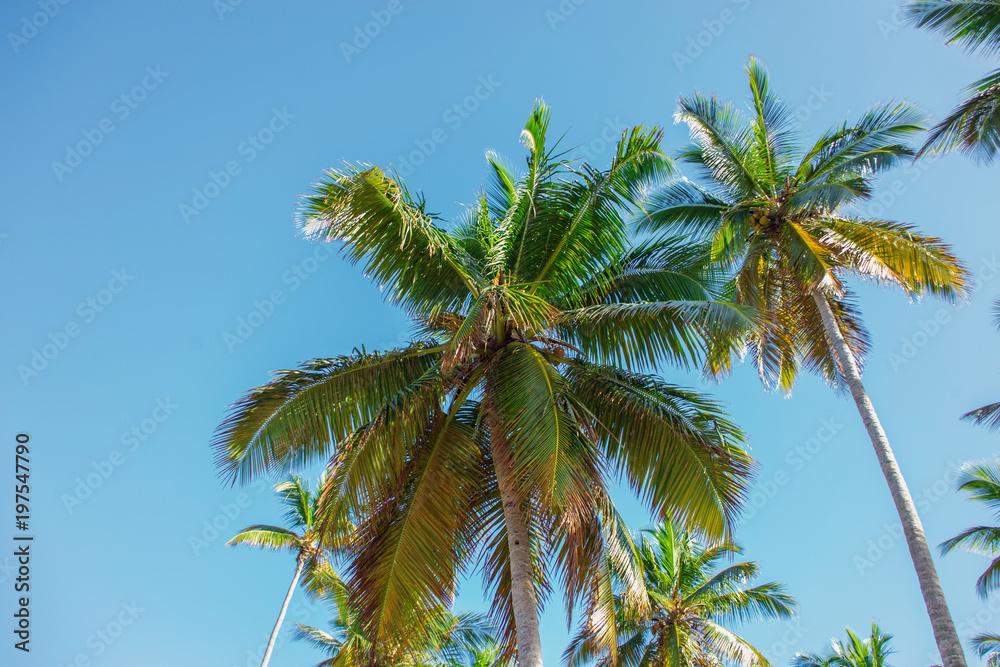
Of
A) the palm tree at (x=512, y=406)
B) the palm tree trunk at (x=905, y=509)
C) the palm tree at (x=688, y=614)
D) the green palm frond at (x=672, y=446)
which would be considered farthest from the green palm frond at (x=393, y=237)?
the palm tree at (x=688, y=614)

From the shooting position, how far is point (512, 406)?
8.71 metres

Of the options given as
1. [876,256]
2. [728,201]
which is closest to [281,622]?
[728,201]

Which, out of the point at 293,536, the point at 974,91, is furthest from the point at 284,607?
the point at 974,91

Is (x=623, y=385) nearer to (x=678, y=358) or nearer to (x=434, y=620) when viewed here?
(x=678, y=358)

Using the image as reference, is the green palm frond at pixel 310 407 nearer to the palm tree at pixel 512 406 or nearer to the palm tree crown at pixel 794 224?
the palm tree at pixel 512 406

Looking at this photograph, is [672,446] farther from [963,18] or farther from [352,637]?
[352,637]

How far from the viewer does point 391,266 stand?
9805mm

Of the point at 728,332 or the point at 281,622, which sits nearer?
the point at 728,332

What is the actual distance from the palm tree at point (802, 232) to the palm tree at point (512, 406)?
220 centimetres

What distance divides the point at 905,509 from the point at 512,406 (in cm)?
642

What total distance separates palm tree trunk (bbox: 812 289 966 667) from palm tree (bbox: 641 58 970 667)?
0.02 meters

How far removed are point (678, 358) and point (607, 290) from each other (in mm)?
1596

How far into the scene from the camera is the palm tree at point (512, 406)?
8.46m

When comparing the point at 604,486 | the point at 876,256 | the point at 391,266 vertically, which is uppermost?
the point at 876,256
